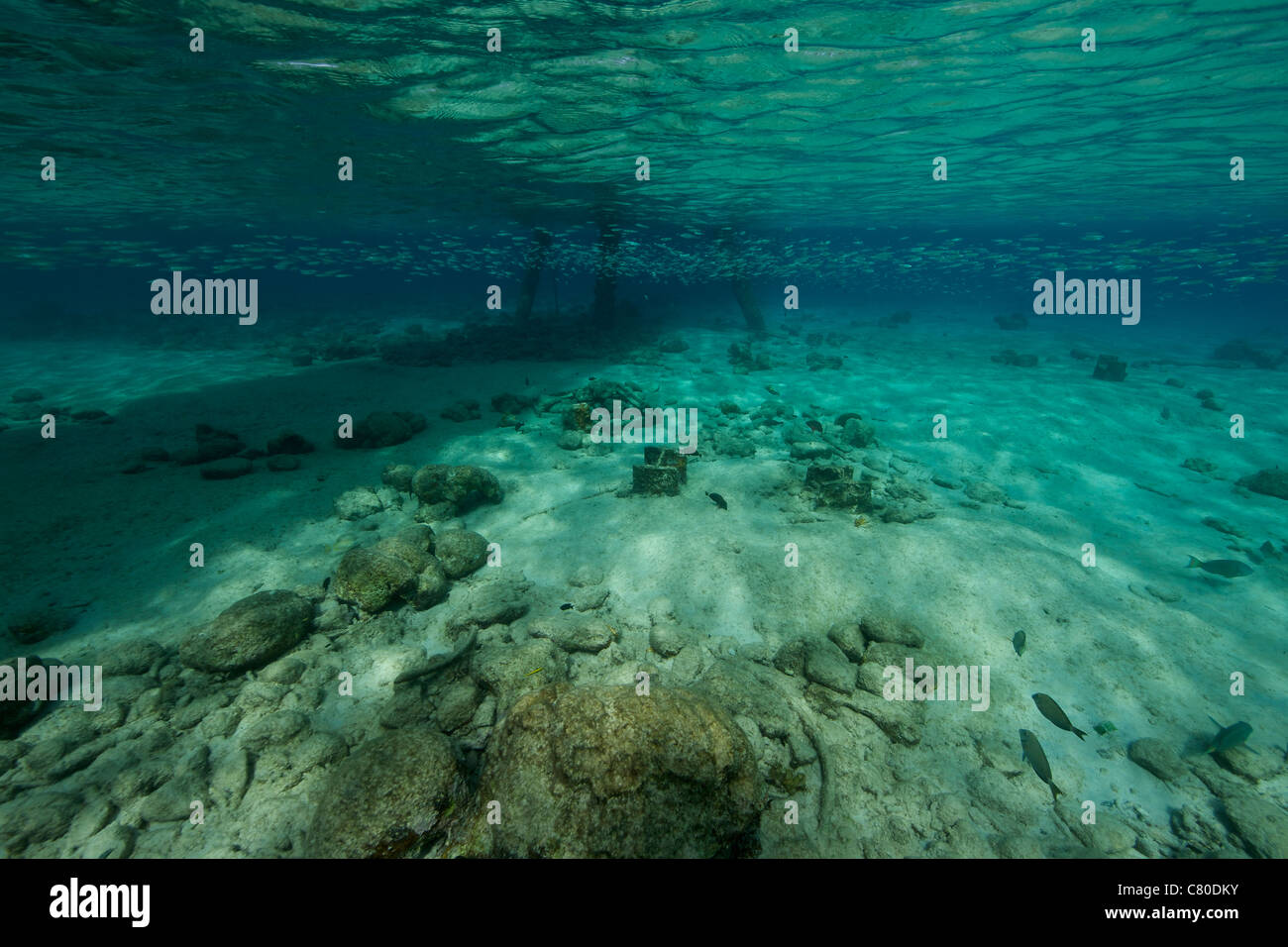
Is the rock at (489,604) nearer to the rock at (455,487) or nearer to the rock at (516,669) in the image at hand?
the rock at (516,669)

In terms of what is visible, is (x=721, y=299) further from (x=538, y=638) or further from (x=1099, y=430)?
(x=538, y=638)

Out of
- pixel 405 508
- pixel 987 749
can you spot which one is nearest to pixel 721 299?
pixel 405 508

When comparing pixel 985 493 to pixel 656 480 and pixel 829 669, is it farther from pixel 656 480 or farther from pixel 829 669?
pixel 829 669

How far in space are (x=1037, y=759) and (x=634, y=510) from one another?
5150 mm

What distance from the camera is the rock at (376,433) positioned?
380 inches

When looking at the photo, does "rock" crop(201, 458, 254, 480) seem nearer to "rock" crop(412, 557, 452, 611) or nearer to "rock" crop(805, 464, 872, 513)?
"rock" crop(412, 557, 452, 611)

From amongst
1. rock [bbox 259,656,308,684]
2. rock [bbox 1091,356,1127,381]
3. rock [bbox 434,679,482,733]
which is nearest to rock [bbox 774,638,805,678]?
rock [bbox 434,679,482,733]

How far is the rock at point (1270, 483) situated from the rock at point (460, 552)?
48.4 feet

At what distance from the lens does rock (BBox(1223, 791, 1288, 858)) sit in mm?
3316

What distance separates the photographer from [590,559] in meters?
6.27

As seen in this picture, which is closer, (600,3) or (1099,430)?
(600,3)

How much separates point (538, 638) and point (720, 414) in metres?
9.16

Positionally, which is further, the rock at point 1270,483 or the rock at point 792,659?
the rock at point 1270,483

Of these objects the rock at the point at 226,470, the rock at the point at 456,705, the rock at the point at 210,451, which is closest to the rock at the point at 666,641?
the rock at the point at 456,705
